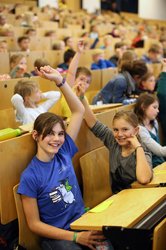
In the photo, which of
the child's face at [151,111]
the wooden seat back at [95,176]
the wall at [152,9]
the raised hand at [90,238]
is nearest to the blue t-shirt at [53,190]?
the raised hand at [90,238]

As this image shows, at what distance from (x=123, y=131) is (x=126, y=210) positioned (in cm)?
63

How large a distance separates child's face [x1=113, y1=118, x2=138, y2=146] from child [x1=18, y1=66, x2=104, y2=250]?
1.05 feet

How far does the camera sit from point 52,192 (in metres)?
1.88

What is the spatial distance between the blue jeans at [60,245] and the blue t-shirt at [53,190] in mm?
90

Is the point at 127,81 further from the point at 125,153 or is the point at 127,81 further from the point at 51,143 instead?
the point at 51,143

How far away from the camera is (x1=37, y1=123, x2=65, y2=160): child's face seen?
1914 millimetres

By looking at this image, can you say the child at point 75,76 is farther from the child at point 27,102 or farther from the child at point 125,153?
the child at point 125,153

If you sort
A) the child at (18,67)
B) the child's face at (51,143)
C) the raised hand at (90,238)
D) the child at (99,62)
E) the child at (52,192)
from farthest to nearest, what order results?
the child at (99,62) < the child at (18,67) < the child's face at (51,143) < the child at (52,192) < the raised hand at (90,238)

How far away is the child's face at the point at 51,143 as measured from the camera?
191 cm

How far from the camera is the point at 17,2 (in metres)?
11.5

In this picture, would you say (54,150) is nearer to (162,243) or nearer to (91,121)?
(91,121)

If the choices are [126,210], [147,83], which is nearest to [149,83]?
[147,83]

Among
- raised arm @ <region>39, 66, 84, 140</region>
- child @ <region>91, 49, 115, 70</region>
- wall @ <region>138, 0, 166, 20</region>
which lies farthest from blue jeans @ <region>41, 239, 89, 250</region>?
wall @ <region>138, 0, 166, 20</region>

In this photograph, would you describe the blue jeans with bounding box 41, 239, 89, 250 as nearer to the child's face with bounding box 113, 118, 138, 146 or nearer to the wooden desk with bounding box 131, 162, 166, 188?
the wooden desk with bounding box 131, 162, 166, 188
